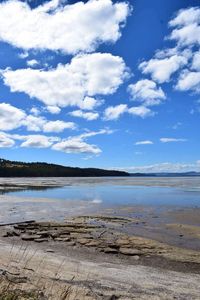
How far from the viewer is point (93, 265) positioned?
1432 centimetres

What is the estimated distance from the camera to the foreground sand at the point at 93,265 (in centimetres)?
1072

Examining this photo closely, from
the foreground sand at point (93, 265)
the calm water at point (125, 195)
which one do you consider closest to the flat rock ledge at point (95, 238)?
the foreground sand at point (93, 265)

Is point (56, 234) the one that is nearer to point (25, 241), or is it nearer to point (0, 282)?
point (25, 241)

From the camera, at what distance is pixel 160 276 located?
12844 millimetres

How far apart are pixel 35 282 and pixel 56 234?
9425 millimetres

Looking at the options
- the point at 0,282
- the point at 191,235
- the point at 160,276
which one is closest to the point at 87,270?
the point at 160,276

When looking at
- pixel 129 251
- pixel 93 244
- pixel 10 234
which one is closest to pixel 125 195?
pixel 10 234

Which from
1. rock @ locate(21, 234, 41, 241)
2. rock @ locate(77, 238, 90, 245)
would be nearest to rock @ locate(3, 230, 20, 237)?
rock @ locate(21, 234, 41, 241)

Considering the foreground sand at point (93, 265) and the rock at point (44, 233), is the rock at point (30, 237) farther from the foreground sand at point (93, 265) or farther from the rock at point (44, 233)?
the rock at point (44, 233)

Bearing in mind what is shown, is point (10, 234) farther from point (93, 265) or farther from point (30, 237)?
point (93, 265)

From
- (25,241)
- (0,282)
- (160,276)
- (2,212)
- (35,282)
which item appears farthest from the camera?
(2,212)

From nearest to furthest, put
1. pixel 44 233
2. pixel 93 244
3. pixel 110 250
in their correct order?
pixel 110 250, pixel 93 244, pixel 44 233

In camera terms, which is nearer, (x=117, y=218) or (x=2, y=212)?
(x=117, y=218)

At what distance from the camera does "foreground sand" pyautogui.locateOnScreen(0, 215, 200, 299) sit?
35.2ft
